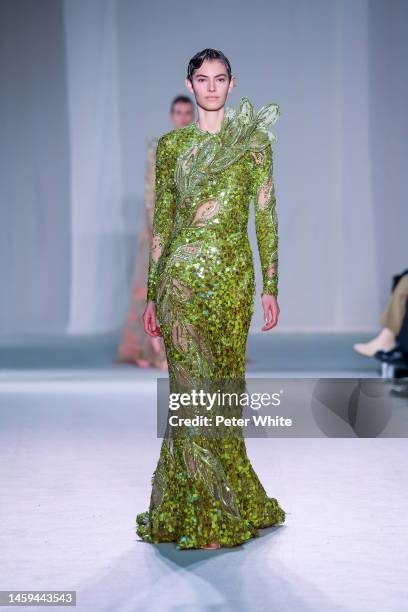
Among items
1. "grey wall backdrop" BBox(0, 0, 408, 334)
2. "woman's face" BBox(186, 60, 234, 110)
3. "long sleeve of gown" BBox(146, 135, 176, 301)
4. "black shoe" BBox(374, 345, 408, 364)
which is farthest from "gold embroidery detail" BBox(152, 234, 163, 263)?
"grey wall backdrop" BBox(0, 0, 408, 334)

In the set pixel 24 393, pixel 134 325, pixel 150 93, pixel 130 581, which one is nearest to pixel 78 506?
pixel 130 581

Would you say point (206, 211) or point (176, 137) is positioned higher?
point (176, 137)

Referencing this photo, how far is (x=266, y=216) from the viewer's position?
2816mm

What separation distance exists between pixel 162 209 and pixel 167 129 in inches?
234

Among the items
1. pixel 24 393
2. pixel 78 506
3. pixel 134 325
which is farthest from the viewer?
pixel 134 325

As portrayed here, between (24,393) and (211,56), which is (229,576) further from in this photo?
(24,393)

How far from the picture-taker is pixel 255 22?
8672 mm

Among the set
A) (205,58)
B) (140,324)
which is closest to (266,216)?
(205,58)

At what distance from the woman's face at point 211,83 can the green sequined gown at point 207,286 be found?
1.7 inches

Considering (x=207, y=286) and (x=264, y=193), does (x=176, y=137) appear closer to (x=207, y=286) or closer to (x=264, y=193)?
(x=264, y=193)

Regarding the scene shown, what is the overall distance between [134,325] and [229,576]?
190 inches

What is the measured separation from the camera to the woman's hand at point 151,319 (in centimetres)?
283

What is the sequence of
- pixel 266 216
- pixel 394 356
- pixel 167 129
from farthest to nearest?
pixel 167 129 → pixel 394 356 → pixel 266 216

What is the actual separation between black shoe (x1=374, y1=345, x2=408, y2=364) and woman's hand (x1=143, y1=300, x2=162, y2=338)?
130 inches
